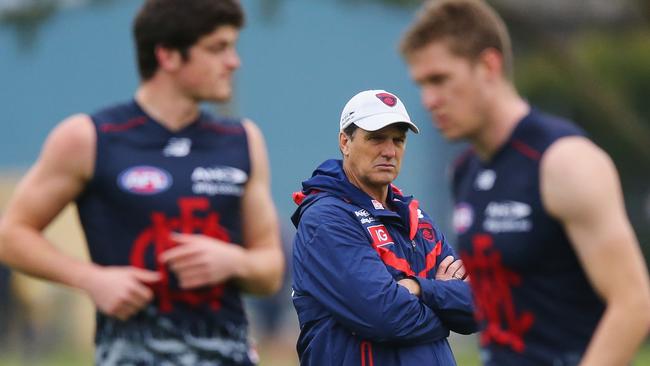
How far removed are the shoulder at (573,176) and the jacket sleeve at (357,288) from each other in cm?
70

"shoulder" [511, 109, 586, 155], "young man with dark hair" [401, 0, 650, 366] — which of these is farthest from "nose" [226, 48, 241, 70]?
"shoulder" [511, 109, 586, 155]

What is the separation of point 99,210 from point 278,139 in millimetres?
14642

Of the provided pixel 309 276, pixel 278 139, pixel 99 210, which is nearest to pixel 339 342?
pixel 309 276

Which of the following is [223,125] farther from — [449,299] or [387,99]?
[449,299]

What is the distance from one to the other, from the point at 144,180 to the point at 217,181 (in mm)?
287

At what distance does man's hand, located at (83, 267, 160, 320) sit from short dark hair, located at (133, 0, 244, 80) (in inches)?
34.3

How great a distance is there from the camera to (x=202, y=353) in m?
5.32

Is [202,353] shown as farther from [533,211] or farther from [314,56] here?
[314,56]

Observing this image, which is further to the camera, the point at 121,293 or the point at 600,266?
the point at 121,293

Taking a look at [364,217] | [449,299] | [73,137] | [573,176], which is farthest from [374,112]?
[73,137]

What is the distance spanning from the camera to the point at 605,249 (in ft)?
13.5

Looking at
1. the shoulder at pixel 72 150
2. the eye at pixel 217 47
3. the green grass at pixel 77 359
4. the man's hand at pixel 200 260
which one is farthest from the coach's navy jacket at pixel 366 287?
the green grass at pixel 77 359

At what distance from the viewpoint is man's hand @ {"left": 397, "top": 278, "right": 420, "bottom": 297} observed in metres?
4.75

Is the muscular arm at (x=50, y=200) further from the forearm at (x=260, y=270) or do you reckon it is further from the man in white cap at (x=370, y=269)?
the man in white cap at (x=370, y=269)
